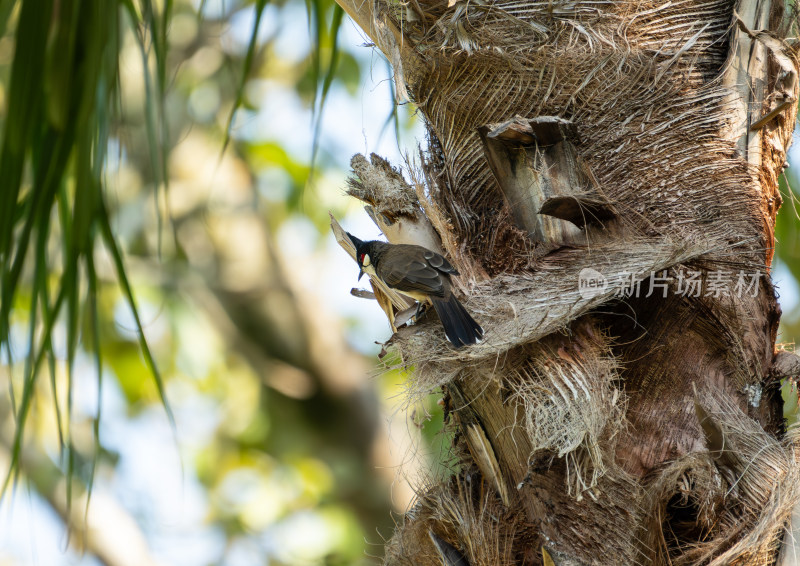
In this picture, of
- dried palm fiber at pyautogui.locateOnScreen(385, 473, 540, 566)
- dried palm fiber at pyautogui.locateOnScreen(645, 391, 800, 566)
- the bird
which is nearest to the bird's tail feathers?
the bird

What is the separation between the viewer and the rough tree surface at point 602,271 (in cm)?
254

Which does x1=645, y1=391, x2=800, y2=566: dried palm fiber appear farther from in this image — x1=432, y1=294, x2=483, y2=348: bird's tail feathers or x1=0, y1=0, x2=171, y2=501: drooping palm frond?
x1=0, y1=0, x2=171, y2=501: drooping palm frond

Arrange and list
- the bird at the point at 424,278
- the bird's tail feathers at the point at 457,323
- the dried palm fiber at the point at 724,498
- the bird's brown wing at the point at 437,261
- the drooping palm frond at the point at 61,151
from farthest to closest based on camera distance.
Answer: the bird's brown wing at the point at 437,261
the bird at the point at 424,278
the bird's tail feathers at the point at 457,323
the dried palm fiber at the point at 724,498
the drooping palm frond at the point at 61,151

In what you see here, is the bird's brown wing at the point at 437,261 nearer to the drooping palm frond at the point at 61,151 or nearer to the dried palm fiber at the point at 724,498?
the dried palm fiber at the point at 724,498

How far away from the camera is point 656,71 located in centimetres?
299

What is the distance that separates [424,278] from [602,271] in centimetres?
87

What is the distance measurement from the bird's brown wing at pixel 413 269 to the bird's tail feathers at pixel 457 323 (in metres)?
0.27

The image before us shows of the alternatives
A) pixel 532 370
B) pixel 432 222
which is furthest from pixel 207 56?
pixel 532 370

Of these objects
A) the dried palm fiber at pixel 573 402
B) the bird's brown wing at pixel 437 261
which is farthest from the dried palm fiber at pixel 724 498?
the bird's brown wing at pixel 437 261

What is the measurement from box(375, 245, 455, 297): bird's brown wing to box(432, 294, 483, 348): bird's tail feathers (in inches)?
10.6

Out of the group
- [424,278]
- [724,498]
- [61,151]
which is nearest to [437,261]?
[424,278]

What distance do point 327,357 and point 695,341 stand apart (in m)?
4.11

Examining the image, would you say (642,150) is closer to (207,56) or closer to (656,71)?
(656,71)

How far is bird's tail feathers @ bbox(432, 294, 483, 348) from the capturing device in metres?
2.64
